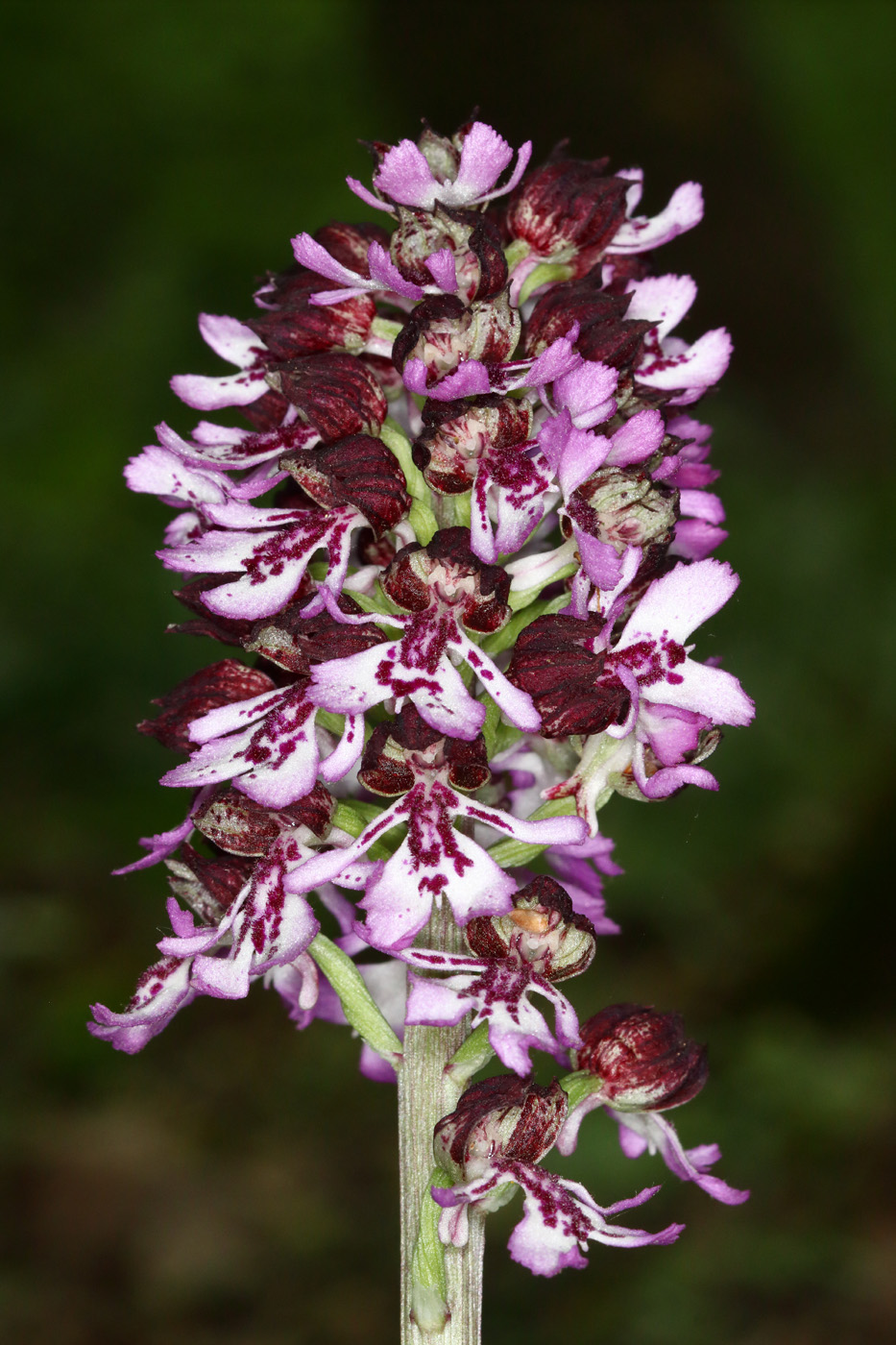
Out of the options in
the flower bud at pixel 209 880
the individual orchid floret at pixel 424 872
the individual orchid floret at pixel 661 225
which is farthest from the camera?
the individual orchid floret at pixel 661 225

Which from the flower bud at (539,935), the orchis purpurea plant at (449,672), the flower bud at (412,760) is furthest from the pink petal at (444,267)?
the flower bud at (539,935)

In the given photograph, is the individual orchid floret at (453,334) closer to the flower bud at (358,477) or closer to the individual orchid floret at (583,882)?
the flower bud at (358,477)

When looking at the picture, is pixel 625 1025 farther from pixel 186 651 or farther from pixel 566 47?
pixel 566 47

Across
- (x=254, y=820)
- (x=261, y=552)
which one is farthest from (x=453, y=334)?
(x=254, y=820)

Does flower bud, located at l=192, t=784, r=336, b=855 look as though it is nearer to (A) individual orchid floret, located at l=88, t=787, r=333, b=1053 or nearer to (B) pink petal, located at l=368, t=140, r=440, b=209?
(A) individual orchid floret, located at l=88, t=787, r=333, b=1053

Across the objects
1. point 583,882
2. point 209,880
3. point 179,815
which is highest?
point 209,880

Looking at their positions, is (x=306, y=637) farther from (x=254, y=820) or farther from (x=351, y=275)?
(x=351, y=275)

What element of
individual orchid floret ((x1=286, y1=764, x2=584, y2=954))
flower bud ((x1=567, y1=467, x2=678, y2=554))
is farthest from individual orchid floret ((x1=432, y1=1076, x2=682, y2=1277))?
flower bud ((x1=567, y1=467, x2=678, y2=554))
